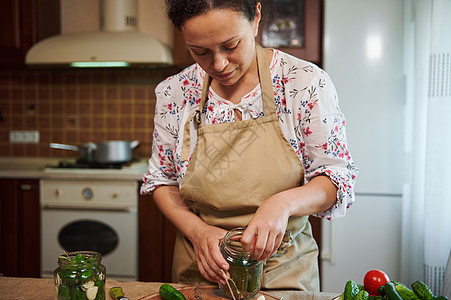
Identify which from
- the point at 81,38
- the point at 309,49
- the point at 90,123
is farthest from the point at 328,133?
the point at 90,123

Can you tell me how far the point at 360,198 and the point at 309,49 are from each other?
0.86m

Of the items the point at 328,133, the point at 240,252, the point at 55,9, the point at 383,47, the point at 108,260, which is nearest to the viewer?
the point at 240,252

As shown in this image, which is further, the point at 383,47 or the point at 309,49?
the point at 309,49

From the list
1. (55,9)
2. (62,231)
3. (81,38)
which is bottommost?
(62,231)

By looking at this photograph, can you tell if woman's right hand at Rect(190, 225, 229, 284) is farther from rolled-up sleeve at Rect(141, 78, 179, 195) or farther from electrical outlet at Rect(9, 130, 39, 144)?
electrical outlet at Rect(9, 130, 39, 144)

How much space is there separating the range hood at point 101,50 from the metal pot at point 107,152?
19.1 inches

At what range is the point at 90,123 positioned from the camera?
3148mm

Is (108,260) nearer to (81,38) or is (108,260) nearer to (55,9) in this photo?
(81,38)

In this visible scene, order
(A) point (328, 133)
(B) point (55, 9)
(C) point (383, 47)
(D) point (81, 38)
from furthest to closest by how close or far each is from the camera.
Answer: (B) point (55, 9) < (D) point (81, 38) < (C) point (383, 47) < (A) point (328, 133)

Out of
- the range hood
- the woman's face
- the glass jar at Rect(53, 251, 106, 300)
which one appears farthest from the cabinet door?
the glass jar at Rect(53, 251, 106, 300)

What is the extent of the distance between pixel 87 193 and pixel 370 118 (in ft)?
5.14

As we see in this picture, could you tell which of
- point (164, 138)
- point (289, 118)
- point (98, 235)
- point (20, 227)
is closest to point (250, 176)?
point (289, 118)

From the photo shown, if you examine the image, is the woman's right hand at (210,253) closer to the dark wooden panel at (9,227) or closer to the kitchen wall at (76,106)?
the dark wooden panel at (9,227)

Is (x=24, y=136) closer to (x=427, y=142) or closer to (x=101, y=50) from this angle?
(x=101, y=50)
